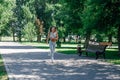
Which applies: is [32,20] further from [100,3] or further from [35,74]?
[35,74]

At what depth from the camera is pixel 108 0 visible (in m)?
22.8

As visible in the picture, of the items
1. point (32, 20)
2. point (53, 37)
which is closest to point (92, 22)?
point (53, 37)

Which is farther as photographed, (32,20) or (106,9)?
(32,20)

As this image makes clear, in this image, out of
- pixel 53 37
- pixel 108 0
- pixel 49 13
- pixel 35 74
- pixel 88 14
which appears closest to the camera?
pixel 35 74

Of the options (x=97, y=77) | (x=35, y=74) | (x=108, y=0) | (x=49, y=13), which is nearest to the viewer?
(x=97, y=77)

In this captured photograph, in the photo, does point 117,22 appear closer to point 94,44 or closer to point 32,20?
point 94,44

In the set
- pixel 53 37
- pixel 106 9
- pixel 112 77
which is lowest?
pixel 112 77

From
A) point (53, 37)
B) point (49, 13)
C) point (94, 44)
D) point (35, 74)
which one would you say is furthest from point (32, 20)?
point (35, 74)

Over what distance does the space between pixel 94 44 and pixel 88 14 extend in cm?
229

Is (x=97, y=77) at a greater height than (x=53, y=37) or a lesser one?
lesser

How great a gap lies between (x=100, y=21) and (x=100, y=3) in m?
1.64

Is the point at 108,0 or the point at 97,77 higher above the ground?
the point at 108,0

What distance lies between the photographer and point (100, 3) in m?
22.8

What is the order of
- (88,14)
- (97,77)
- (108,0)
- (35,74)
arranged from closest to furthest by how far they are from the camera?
(97,77) → (35,74) → (108,0) → (88,14)
